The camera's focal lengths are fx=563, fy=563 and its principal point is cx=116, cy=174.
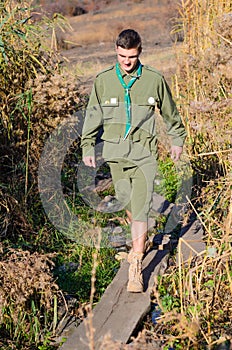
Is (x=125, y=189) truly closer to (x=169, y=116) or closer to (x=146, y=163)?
(x=146, y=163)

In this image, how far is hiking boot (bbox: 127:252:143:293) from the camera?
4164 millimetres

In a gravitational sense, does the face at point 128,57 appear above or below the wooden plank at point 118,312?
above

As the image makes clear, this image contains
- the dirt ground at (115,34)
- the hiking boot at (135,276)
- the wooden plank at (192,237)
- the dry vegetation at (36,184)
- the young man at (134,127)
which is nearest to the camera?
the dry vegetation at (36,184)

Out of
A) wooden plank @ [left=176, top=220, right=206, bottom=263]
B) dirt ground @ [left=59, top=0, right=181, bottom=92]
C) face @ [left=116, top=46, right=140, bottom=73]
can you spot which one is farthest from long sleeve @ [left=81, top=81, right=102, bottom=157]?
dirt ground @ [left=59, top=0, right=181, bottom=92]

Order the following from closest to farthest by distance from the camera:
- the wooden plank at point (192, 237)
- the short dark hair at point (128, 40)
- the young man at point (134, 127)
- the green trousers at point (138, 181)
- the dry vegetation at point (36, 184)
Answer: the dry vegetation at point (36, 184)
the short dark hair at point (128, 40)
the young man at point (134, 127)
the green trousers at point (138, 181)
the wooden plank at point (192, 237)

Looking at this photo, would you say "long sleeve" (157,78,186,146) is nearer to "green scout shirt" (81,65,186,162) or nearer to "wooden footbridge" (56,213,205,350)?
"green scout shirt" (81,65,186,162)

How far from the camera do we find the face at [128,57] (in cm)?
411

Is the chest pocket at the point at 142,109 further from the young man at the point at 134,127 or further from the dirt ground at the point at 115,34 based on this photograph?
the dirt ground at the point at 115,34

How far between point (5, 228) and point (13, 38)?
1806 millimetres

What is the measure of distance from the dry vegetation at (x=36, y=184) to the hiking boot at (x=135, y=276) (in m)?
0.20

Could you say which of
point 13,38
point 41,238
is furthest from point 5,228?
point 13,38

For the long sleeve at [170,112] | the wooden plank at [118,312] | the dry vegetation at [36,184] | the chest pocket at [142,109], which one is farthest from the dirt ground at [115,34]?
the wooden plank at [118,312]

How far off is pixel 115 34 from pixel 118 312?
792 inches

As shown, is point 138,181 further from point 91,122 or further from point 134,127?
point 91,122
